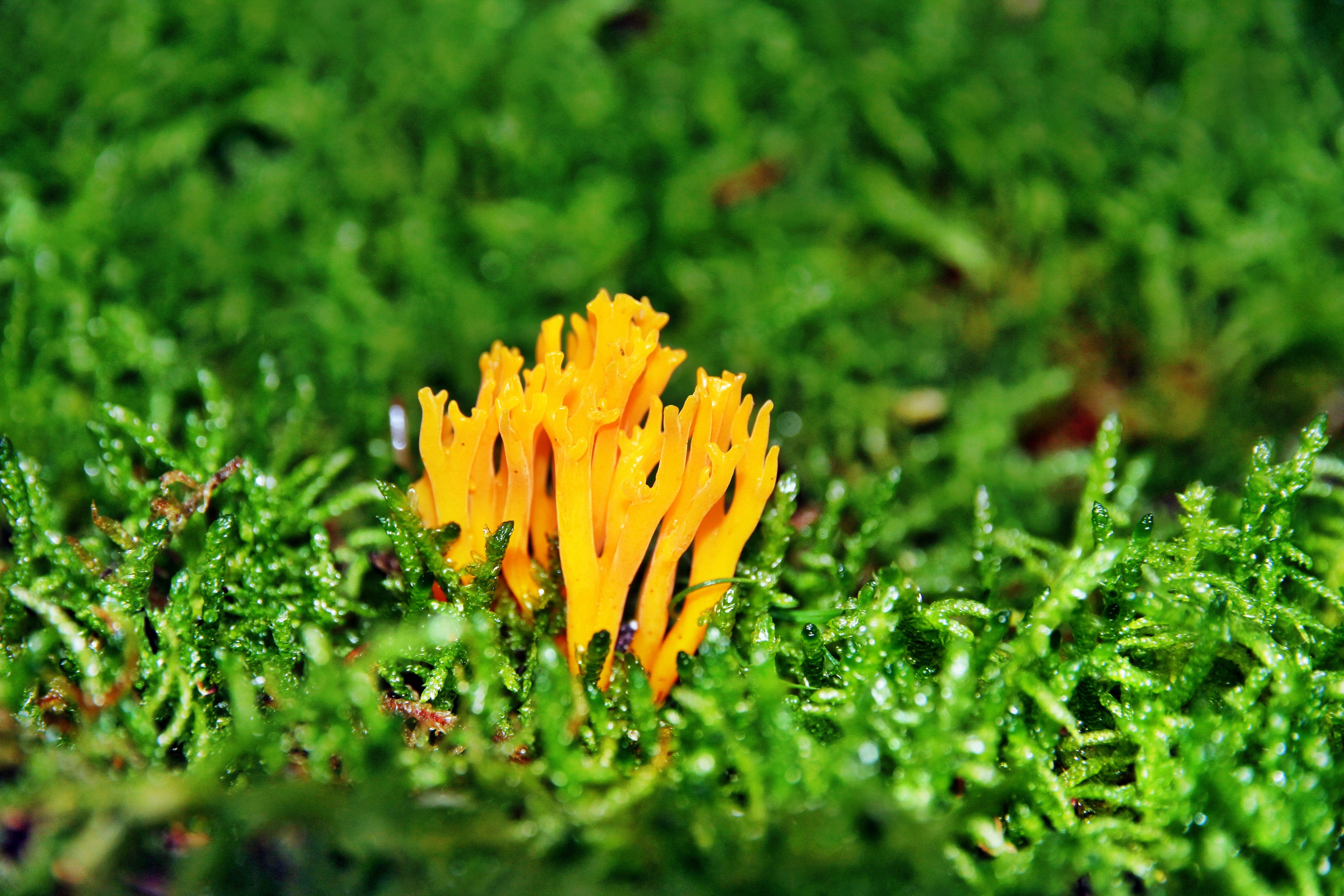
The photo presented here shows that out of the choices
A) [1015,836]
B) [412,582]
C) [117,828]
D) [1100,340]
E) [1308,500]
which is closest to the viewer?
[117,828]

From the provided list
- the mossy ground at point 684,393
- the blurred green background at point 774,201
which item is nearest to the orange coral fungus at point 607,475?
the mossy ground at point 684,393

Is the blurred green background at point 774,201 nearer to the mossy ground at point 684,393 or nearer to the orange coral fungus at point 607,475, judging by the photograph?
the mossy ground at point 684,393

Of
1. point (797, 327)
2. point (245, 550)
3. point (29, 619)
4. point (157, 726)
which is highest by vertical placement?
point (797, 327)

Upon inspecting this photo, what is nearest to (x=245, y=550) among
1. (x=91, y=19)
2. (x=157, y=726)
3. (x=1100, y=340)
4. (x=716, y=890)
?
(x=157, y=726)

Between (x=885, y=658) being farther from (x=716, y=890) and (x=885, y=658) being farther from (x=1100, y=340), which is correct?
(x=1100, y=340)

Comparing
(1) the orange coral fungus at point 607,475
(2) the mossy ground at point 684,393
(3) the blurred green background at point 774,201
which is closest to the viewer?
(2) the mossy ground at point 684,393

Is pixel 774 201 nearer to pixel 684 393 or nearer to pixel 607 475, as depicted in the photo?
pixel 684 393
